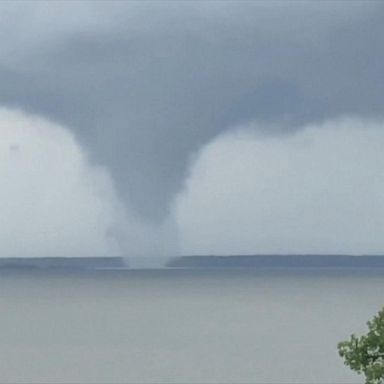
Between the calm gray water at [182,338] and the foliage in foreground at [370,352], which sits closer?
the foliage in foreground at [370,352]

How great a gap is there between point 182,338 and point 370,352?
62.2 m

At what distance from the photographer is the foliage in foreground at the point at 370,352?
515 inches

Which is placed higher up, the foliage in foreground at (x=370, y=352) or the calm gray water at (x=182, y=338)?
the calm gray water at (x=182, y=338)

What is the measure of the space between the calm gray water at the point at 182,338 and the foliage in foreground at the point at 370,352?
32.0 meters

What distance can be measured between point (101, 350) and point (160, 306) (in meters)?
53.3

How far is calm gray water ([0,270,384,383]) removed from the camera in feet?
170

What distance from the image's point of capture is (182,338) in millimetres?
75000

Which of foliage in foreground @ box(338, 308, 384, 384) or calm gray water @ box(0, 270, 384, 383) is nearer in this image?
foliage in foreground @ box(338, 308, 384, 384)

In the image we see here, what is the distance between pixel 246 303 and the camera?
389ft

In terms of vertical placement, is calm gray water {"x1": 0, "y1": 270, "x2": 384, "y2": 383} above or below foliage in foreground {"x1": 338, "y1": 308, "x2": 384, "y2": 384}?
above

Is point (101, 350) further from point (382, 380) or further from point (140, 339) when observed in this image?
point (382, 380)

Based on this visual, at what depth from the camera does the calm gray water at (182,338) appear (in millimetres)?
51812

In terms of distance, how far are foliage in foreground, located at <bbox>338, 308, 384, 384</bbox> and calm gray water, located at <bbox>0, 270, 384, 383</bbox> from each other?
32.0 meters

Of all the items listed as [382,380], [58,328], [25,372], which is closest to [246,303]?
[58,328]
